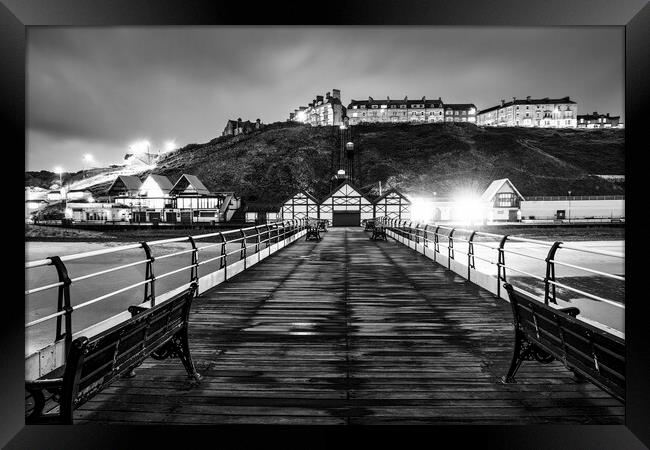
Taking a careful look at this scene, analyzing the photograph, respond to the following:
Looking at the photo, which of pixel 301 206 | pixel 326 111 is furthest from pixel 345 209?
pixel 326 111

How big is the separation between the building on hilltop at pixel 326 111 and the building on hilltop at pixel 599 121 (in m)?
91.4

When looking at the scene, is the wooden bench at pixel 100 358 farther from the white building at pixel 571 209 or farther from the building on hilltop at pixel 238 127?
the building on hilltop at pixel 238 127

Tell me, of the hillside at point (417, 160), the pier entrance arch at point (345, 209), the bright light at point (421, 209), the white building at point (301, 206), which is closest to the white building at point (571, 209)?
the hillside at point (417, 160)

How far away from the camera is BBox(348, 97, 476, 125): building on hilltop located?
460 ft

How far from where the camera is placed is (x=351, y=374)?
13.0ft

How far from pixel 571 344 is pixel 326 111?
14355cm

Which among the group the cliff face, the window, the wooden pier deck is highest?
the cliff face

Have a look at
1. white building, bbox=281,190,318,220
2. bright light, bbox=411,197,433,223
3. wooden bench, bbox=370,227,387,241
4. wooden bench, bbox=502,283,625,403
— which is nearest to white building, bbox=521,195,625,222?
bright light, bbox=411,197,433,223

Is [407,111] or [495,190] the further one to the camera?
[407,111]

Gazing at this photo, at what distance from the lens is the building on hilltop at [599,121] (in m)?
146

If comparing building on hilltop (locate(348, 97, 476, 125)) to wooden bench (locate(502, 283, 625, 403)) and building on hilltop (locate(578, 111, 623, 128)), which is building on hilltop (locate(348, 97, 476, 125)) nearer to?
building on hilltop (locate(578, 111, 623, 128))

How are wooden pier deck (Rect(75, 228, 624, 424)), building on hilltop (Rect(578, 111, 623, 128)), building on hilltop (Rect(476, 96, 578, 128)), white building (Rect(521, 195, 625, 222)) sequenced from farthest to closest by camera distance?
building on hilltop (Rect(578, 111, 623, 128)), building on hilltop (Rect(476, 96, 578, 128)), white building (Rect(521, 195, 625, 222)), wooden pier deck (Rect(75, 228, 624, 424))

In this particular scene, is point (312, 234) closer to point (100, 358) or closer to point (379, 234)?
point (379, 234)

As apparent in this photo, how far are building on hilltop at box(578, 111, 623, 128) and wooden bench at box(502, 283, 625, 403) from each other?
175 m
